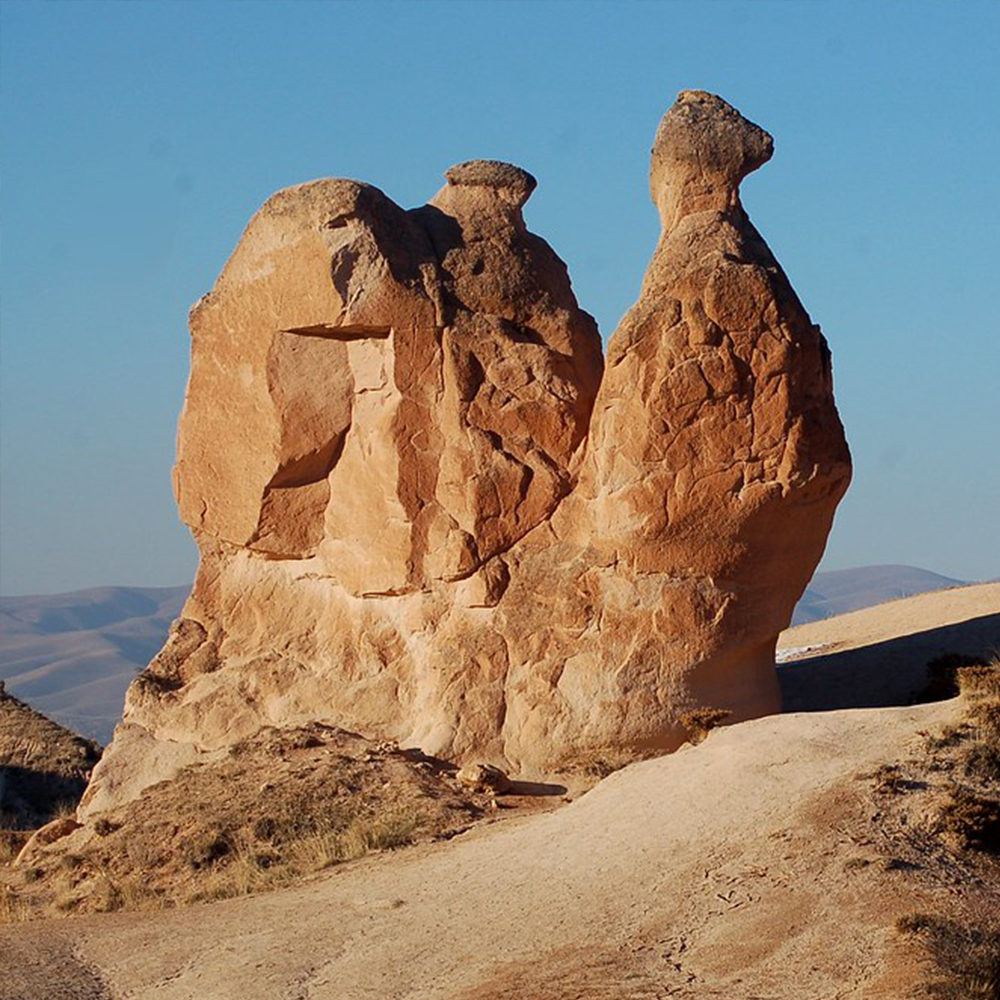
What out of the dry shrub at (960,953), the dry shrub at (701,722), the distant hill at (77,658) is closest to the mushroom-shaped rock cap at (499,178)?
the dry shrub at (701,722)

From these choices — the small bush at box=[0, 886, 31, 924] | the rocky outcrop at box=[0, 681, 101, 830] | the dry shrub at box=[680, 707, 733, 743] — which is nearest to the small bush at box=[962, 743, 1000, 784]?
the dry shrub at box=[680, 707, 733, 743]

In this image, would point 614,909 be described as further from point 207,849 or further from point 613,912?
point 207,849

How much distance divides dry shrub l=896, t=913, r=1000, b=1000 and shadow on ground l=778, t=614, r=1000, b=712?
945 centimetres

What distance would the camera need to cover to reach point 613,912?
13828 millimetres

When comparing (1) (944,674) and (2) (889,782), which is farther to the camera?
(1) (944,674)

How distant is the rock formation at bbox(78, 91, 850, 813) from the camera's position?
1923cm

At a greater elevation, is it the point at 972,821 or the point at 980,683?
the point at 980,683

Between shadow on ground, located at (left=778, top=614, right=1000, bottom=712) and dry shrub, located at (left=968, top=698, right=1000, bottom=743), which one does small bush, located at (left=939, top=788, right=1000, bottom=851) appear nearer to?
dry shrub, located at (left=968, top=698, right=1000, bottom=743)

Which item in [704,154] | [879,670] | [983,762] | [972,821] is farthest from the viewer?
[879,670]

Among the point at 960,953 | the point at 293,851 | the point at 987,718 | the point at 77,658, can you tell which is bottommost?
the point at 77,658

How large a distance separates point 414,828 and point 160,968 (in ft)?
11.8

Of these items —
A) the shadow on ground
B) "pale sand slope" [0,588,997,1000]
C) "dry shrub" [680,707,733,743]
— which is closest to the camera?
"pale sand slope" [0,588,997,1000]

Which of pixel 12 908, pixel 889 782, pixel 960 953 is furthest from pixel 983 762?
pixel 12 908

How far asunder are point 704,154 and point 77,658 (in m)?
139
